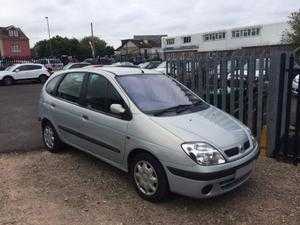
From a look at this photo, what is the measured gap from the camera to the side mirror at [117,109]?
5305 millimetres

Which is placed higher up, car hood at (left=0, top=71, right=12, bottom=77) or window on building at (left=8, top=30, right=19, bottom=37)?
window on building at (left=8, top=30, right=19, bottom=37)

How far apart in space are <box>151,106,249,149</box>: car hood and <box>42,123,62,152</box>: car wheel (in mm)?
2565

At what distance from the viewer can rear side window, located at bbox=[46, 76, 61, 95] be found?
711 cm

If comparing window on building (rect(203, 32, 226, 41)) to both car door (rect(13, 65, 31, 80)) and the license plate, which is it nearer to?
car door (rect(13, 65, 31, 80))

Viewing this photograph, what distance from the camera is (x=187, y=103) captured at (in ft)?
19.1

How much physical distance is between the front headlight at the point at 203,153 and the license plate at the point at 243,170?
30 centimetres

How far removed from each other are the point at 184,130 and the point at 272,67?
8.23 feet

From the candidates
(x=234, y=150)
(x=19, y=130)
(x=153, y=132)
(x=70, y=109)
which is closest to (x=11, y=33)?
(x=19, y=130)

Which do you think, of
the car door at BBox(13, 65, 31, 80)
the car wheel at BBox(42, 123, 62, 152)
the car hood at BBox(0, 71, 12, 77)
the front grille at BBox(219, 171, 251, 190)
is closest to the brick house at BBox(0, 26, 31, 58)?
the car door at BBox(13, 65, 31, 80)

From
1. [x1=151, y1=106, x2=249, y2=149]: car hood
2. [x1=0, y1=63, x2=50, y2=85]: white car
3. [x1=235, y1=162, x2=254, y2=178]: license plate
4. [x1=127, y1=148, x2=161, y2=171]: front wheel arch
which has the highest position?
[x1=151, y1=106, x2=249, y2=149]: car hood

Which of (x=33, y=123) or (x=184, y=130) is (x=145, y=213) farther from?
(x=33, y=123)

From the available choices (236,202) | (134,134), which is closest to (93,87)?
(134,134)

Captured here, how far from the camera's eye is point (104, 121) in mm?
5566

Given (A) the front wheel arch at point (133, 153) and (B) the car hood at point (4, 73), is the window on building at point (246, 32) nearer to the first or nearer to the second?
(B) the car hood at point (4, 73)
